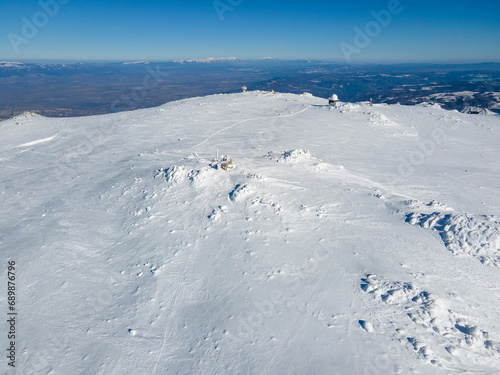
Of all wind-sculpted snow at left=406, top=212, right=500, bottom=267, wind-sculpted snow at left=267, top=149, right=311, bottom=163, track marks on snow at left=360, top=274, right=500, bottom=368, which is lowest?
track marks on snow at left=360, top=274, right=500, bottom=368

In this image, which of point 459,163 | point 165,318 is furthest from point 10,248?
point 459,163

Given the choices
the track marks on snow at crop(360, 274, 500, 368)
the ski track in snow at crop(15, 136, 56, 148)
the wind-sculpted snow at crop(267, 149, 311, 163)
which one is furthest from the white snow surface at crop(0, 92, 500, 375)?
the ski track in snow at crop(15, 136, 56, 148)

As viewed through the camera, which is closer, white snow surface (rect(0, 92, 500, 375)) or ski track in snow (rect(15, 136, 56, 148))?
white snow surface (rect(0, 92, 500, 375))

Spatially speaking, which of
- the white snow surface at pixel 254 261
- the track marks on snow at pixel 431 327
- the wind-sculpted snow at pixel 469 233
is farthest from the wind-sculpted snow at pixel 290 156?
the track marks on snow at pixel 431 327

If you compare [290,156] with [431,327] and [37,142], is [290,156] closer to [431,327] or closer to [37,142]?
[431,327]

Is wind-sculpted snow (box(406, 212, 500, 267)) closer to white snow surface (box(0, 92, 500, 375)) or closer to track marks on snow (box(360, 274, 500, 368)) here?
white snow surface (box(0, 92, 500, 375))

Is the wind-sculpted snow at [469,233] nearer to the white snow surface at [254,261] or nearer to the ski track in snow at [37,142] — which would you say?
the white snow surface at [254,261]
